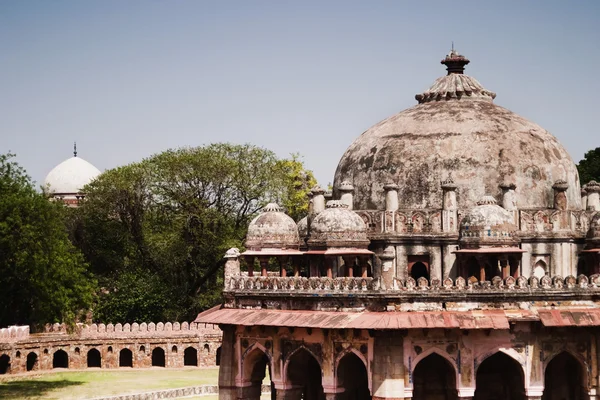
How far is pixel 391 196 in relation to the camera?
3706 cm

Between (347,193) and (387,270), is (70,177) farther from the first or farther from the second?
(387,270)

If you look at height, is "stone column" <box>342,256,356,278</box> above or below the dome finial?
below

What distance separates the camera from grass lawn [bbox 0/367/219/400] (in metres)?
46.3

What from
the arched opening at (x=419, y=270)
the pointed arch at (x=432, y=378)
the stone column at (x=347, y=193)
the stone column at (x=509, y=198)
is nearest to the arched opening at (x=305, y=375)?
the pointed arch at (x=432, y=378)

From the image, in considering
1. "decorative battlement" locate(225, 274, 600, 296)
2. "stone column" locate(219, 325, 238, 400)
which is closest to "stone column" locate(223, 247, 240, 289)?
"stone column" locate(219, 325, 238, 400)

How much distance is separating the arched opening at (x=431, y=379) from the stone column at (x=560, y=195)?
6.12 meters

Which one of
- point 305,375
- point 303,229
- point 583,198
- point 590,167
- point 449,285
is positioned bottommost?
point 305,375

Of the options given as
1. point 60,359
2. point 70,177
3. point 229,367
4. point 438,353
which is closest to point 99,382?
point 60,359

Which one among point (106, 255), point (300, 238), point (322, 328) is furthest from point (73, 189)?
point (322, 328)

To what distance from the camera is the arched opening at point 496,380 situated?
36.0 metres

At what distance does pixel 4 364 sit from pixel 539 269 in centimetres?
2566

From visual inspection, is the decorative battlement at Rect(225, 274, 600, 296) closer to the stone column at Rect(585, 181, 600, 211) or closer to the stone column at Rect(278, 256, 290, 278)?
the stone column at Rect(278, 256, 290, 278)

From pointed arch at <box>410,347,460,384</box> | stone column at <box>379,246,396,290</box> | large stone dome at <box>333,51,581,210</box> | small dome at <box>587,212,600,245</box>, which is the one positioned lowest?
pointed arch at <box>410,347,460,384</box>

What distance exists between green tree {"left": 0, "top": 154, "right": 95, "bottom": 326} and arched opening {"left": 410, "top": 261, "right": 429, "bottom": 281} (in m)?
16.2
